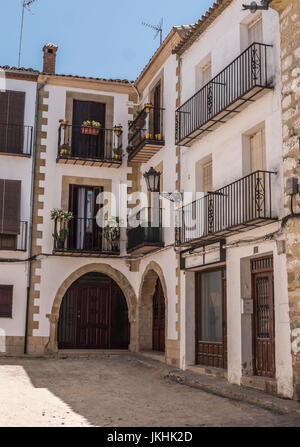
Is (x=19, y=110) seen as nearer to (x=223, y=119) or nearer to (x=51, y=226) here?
(x=51, y=226)

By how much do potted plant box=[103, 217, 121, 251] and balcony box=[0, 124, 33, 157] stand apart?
316 centimetres

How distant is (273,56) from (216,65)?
2.70 metres

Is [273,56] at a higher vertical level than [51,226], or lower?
higher

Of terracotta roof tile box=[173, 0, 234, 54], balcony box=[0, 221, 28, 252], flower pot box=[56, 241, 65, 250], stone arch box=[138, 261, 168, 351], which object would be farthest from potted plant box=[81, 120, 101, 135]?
stone arch box=[138, 261, 168, 351]

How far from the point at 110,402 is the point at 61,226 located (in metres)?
8.74

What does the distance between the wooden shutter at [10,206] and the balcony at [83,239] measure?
118 centimetres

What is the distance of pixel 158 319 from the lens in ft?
55.8

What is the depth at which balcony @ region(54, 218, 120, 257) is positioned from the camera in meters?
17.3

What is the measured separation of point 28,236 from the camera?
1738 centimetres

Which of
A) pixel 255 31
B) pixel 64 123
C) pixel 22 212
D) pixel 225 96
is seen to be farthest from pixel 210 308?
pixel 64 123

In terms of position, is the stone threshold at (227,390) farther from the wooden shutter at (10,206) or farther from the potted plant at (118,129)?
the potted plant at (118,129)

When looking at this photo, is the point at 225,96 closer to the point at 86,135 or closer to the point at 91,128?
the point at 91,128

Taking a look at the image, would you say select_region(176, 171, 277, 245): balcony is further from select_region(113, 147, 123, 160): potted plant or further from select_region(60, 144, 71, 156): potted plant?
select_region(60, 144, 71, 156): potted plant

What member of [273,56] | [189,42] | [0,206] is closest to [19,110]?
[0,206]
